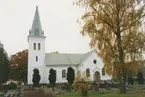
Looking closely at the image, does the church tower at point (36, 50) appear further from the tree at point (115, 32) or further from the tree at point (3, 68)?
the tree at point (115, 32)

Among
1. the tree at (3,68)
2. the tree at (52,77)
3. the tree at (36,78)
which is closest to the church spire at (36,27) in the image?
the tree at (3,68)

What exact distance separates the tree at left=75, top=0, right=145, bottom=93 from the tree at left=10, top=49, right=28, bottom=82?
47480 millimetres

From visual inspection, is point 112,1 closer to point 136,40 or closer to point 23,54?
point 136,40

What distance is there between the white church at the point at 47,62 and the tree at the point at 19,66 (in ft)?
45.3

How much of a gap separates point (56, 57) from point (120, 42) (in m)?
35.9

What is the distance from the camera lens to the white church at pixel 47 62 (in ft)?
177

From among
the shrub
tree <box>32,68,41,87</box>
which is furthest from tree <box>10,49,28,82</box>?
the shrub

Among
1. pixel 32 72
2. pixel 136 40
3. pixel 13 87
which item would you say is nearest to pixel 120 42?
pixel 136 40

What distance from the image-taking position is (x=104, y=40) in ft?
74.8

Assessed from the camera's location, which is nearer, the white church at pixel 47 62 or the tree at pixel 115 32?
the tree at pixel 115 32

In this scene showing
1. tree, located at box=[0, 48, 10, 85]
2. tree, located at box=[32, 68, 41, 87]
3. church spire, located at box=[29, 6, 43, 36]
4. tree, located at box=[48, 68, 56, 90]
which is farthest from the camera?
church spire, located at box=[29, 6, 43, 36]

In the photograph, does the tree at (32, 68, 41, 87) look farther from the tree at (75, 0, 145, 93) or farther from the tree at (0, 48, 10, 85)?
the tree at (75, 0, 145, 93)

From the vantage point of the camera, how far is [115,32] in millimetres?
23109

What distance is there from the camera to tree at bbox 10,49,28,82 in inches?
2662
